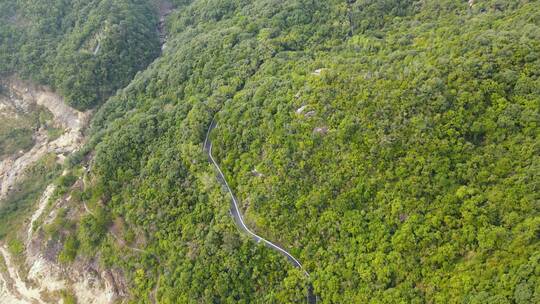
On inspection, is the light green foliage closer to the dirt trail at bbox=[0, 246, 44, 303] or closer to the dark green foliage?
the dark green foliage

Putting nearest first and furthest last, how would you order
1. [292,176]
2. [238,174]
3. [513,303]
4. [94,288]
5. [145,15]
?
[513,303] < [292,176] < [238,174] < [94,288] < [145,15]

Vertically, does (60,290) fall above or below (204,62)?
below

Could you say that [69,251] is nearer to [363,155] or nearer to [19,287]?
[19,287]

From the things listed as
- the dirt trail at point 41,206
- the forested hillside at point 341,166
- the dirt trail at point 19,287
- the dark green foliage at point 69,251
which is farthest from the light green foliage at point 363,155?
the dirt trail at point 19,287

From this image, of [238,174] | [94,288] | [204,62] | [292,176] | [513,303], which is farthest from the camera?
[204,62]

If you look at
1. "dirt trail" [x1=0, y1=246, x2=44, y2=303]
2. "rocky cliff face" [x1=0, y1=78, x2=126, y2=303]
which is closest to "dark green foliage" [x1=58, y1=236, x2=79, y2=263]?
"rocky cliff face" [x1=0, y1=78, x2=126, y2=303]

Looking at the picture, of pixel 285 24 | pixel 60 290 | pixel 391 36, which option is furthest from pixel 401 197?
pixel 60 290

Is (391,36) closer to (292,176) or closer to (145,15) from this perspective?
(292,176)

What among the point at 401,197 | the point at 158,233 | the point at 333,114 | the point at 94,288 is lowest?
the point at 94,288
